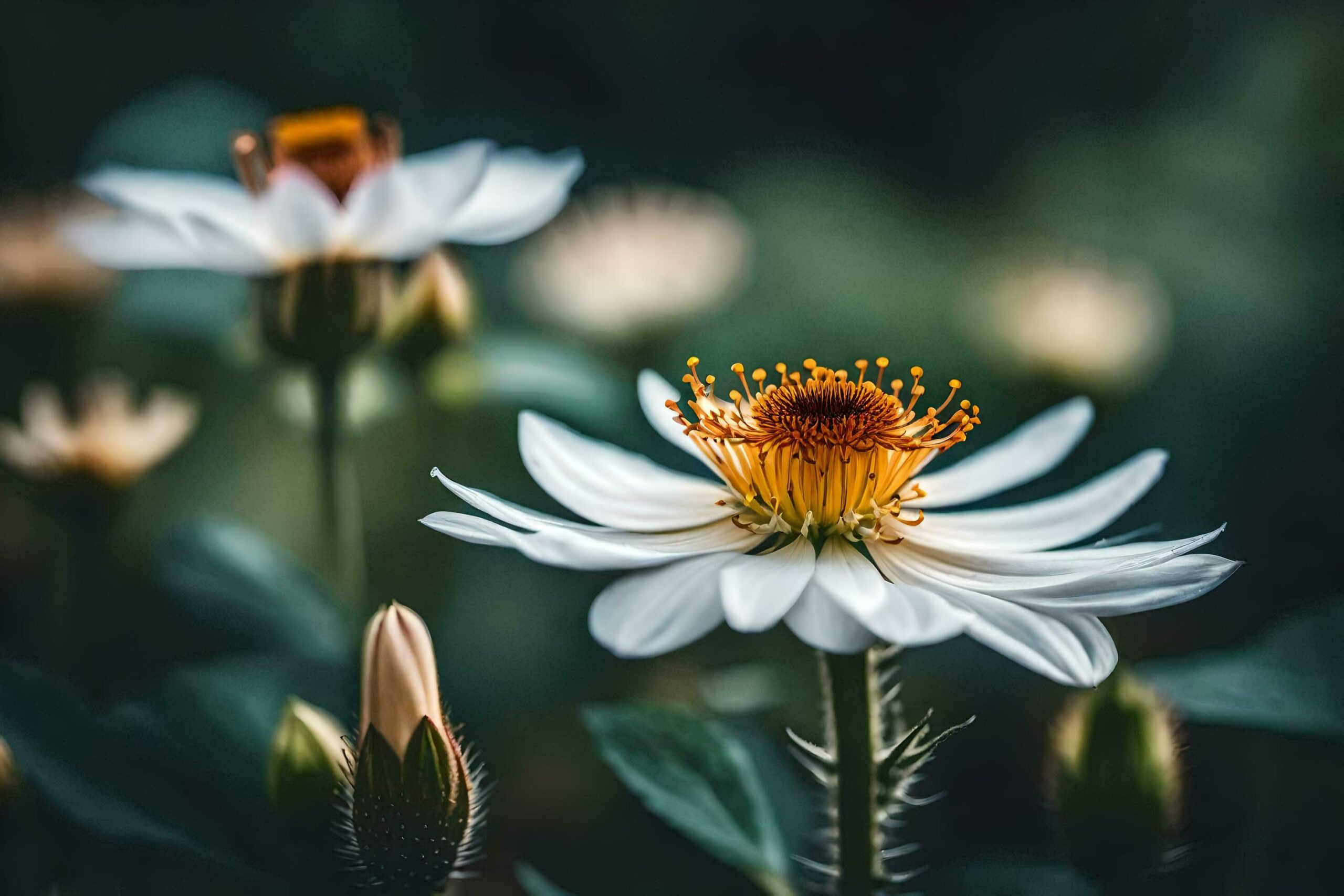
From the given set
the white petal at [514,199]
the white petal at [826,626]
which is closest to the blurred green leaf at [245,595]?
the white petal at [514,199]

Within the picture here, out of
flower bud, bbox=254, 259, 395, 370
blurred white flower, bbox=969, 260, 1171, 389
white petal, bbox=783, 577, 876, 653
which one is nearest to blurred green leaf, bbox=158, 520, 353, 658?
flower bud, bbox=254, 259, 395, 370

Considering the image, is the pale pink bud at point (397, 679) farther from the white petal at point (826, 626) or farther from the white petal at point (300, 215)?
the white petal at point (300, 215)

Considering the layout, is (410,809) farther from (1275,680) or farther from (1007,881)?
(1275,680)

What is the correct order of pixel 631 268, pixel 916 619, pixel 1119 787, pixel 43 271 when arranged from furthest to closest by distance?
pixel 631 268 → pixel 43 271 → pixel 1119 787 → pixel 916 619

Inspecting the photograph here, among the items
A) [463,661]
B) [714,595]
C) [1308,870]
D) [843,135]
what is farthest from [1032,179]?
[714,595]

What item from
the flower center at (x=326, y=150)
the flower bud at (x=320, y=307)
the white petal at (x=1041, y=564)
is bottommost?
the white petal at (x=1041, y=564)

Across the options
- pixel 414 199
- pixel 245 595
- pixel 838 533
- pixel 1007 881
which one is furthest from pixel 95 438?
pixel 1007 881
